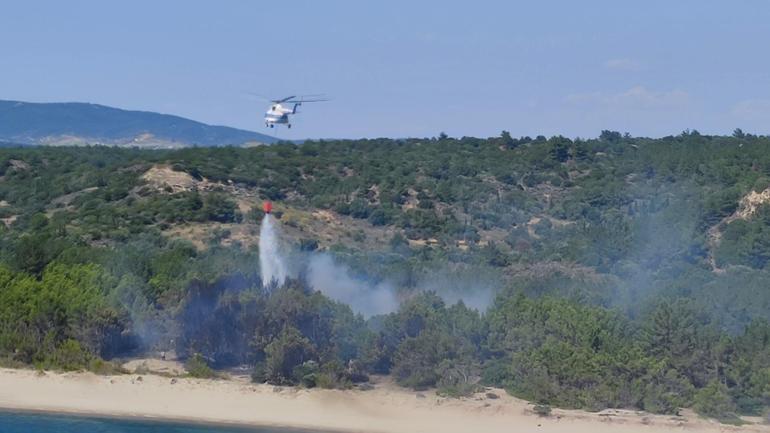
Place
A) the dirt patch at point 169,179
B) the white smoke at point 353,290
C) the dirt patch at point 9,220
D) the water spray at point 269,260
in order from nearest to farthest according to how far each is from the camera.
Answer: the water spray at point 269,260 < the white smoke at point 353,290 < the dirt patch at point 9,220 < the dirt patch at point 169,179

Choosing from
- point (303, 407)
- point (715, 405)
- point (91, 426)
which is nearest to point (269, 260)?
point (303, 407)

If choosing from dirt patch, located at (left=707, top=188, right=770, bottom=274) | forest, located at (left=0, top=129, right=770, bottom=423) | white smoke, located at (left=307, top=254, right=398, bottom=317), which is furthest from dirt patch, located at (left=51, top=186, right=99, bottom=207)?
dirt patch, located at (left=707, top=188, right=770, bottom=274)

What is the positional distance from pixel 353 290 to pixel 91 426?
19.4 m

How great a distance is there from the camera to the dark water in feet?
128

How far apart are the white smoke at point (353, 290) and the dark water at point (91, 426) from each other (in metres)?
14.9

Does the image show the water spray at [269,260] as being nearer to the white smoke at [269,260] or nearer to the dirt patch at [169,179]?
the white smoke at [269,260]

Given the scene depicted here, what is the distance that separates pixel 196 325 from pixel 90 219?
26.6 meters

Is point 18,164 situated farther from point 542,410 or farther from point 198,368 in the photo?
point 542,410

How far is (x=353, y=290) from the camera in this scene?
57312 millimetres

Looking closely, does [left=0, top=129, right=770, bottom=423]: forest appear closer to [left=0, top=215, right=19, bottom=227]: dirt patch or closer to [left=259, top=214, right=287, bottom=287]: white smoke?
[left=0, top=215, right=19, bottom=227]: dirt patch

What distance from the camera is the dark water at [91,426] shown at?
39.0 meters

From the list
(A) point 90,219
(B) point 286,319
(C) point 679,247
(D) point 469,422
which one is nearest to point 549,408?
(D) point 469,422

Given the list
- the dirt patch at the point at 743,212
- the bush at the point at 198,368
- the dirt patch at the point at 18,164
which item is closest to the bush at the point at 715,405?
the bush at the point at 198,368

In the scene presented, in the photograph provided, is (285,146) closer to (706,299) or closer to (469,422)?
(706,299)
